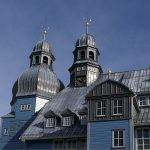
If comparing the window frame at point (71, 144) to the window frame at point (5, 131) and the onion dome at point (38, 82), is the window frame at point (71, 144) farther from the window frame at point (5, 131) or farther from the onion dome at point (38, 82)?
the window frame at point (5, 131)

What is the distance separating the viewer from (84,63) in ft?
202

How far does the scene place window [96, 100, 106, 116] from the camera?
154 feet

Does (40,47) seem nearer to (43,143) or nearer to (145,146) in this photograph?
(43,143)

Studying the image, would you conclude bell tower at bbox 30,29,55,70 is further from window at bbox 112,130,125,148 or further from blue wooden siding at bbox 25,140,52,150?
window at bbox 112,130,125,148

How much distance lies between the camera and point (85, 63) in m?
61.5

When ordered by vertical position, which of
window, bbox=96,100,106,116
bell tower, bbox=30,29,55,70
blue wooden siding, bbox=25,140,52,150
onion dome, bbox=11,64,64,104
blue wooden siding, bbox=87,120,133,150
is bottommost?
blue wooden siding, bbox=25,140,52,150

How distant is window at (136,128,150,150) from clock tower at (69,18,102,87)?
14749 mm

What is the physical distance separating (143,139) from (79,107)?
1087cm

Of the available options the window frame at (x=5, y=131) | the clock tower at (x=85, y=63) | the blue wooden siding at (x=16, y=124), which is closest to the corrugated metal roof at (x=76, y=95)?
the clock tower at (x=85, y=63)

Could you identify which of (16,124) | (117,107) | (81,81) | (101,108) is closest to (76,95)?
(81,81)

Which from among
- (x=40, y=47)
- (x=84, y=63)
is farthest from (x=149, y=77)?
(x=40, y=47)

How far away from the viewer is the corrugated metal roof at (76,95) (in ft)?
173

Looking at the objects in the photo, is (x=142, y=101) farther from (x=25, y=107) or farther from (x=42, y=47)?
(x=42, y=47)

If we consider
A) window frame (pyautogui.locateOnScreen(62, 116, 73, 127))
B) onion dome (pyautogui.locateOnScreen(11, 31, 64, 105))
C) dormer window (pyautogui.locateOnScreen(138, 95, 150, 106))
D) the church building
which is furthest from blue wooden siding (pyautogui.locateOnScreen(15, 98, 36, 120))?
dormer window (pyautogui.locateOnScreen(138, 95, 150, 106))
